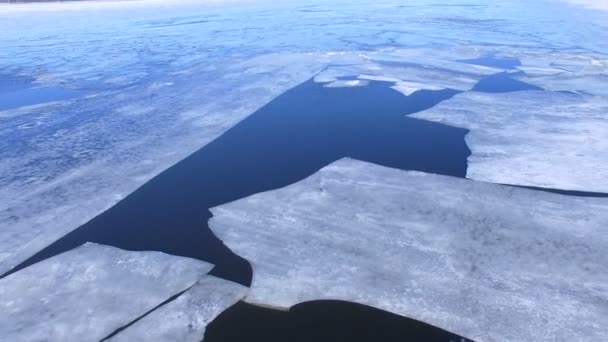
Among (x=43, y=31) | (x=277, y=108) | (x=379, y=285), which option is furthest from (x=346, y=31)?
(x=379, y=285)

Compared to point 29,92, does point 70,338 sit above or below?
below

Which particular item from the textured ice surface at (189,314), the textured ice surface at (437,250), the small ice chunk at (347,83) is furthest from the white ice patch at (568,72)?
the textured ice surface at (189,314)

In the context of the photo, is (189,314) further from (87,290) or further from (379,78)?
(379,78)

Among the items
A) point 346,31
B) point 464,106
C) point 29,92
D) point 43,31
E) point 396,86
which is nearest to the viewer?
point 464,106

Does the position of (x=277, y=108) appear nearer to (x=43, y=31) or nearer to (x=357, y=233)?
(x=357, y=233)

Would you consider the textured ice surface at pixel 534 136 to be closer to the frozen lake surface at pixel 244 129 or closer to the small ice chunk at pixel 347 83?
the frozen lake surface at pixel 244 129

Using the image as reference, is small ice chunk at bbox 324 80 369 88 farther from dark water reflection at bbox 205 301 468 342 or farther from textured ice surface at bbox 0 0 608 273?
dark water reflection at bbox 205 301 468 342

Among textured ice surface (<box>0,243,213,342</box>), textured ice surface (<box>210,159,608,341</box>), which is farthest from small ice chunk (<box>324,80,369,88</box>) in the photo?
textured ice surface (<box>0,243,213,342</box>)
